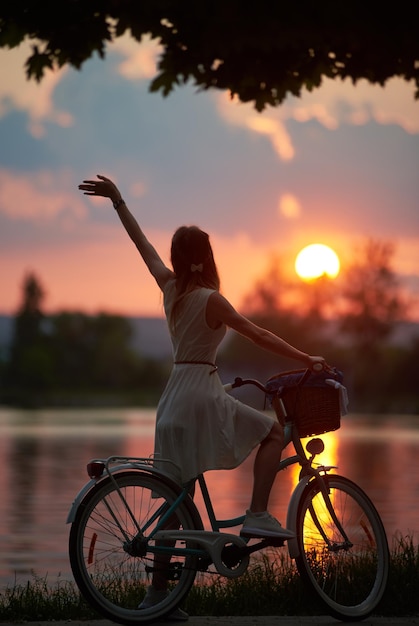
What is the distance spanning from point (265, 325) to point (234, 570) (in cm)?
11309

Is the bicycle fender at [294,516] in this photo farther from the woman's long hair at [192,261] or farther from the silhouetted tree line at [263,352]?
the silhouetted tree line at [263,352]

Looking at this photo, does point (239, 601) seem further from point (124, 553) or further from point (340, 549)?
point (124, 553)

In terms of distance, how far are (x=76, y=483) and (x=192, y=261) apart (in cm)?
1158

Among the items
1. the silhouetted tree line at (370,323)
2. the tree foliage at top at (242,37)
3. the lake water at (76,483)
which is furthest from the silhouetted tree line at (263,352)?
the tree foliage at top at (242,37)

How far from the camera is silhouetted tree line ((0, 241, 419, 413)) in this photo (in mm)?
92938

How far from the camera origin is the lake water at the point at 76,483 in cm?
1019

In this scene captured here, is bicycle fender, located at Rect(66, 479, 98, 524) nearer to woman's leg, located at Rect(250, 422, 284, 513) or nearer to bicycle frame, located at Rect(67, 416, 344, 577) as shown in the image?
bicycle frame, located at Rect(67, 416, 344, 577)

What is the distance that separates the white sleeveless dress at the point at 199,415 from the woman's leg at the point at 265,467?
0.05m

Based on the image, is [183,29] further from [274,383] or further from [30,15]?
[274,383]

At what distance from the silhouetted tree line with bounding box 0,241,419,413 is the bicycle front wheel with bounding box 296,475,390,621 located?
69.3 meters

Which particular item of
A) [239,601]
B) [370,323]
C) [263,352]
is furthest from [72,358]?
[239,601]

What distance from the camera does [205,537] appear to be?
5953 mm

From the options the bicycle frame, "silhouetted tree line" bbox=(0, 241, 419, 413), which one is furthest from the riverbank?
"silhouetted tree line" bbox=(0, 241, 419, 413)

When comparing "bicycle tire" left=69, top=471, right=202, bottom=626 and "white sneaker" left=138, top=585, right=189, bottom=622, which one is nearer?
"bicycle tire" left=69, top=471, right=202, bottom=626
